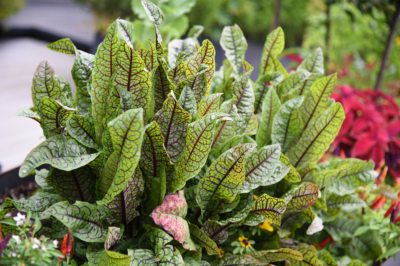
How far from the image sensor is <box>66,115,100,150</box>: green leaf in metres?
0.57

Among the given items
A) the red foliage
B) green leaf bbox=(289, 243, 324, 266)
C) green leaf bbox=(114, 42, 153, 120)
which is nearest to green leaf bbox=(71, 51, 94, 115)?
green leaf bbox=(114, 42, 153, 120)

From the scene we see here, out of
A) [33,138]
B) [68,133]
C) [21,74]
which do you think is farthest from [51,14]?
[68,133]

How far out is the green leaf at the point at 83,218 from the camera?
1.66ft

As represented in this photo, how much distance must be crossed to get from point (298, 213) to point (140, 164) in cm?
39

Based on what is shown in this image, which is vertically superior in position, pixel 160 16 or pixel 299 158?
pixel 160 16

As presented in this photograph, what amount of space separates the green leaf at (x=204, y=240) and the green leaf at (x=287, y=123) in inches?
10.4

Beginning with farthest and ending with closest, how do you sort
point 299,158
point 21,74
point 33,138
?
point 21,74
point 33,138
point 299,158

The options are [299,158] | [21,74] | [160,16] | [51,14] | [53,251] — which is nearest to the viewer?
[53,251]

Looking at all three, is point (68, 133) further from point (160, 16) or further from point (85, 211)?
point (160, 16)

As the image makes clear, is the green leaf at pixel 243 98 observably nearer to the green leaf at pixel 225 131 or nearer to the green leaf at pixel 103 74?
the green leaf at pixel 225 131

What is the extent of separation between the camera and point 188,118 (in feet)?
1.85

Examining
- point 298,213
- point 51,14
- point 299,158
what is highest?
point 51,14

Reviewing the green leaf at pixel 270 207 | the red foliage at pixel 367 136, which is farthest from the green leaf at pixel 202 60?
the red foliage at pixel 367 136

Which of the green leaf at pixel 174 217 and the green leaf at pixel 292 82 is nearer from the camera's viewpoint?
the green leaf at pixel 174 217
